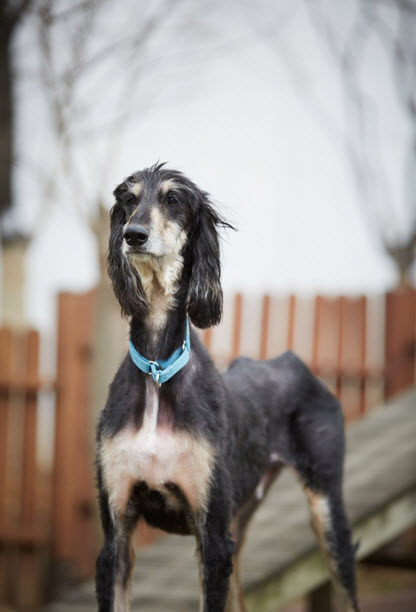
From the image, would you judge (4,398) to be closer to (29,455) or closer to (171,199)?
(29,455)

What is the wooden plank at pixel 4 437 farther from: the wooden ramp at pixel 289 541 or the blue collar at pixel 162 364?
the blue collar at pixel 162 364

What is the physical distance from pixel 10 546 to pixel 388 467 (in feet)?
13.4

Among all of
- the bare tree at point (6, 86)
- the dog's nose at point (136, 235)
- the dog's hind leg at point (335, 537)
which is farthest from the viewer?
the bare tree at point (6, 86)

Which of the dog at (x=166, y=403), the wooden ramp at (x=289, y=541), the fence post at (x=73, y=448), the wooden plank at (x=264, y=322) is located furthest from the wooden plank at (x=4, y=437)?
the dog at (x=166, y=403)

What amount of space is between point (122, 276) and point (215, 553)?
3.42 ft

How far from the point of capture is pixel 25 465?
766 cm

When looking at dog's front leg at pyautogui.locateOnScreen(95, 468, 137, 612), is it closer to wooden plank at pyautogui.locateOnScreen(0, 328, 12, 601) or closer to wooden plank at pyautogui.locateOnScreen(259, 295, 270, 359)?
wooden plank at pyautogui.locateOnScreen(0, 328, 12, 601)

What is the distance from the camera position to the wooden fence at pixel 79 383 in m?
7.38

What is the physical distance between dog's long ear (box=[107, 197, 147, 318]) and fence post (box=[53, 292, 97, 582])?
15.0ft

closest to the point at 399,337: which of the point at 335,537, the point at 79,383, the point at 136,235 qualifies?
the point at 79,383

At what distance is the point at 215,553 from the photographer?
2.70 m

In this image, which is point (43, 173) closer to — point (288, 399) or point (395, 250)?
point (288, 399)

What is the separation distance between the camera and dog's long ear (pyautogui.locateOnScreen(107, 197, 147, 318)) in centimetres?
274

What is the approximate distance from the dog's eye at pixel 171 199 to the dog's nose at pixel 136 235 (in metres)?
0.23
